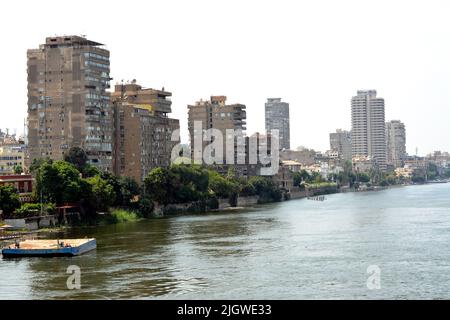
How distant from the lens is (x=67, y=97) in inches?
3423

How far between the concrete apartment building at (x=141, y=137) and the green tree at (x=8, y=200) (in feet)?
112

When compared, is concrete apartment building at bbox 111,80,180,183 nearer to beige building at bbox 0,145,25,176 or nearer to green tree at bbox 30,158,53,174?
green tree at bbox 30,158,53,174

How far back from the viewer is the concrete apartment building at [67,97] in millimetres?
86500

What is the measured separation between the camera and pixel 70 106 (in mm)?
87312

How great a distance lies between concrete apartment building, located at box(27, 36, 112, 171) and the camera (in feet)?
284

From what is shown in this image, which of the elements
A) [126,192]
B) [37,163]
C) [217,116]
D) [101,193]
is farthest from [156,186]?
[217,116]

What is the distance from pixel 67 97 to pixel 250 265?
5805 centimetres

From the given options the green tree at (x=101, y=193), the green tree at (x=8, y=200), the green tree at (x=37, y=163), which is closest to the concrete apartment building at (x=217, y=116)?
the green tree at (x=37, y=163)

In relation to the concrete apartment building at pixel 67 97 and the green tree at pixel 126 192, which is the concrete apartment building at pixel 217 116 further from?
the green tree at pixel 126 192

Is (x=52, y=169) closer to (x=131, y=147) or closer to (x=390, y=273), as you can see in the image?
(x=131, y=147)

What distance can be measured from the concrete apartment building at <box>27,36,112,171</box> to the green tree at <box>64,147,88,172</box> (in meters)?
4.81

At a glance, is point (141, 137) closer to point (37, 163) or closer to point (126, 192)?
point (37, 163)
